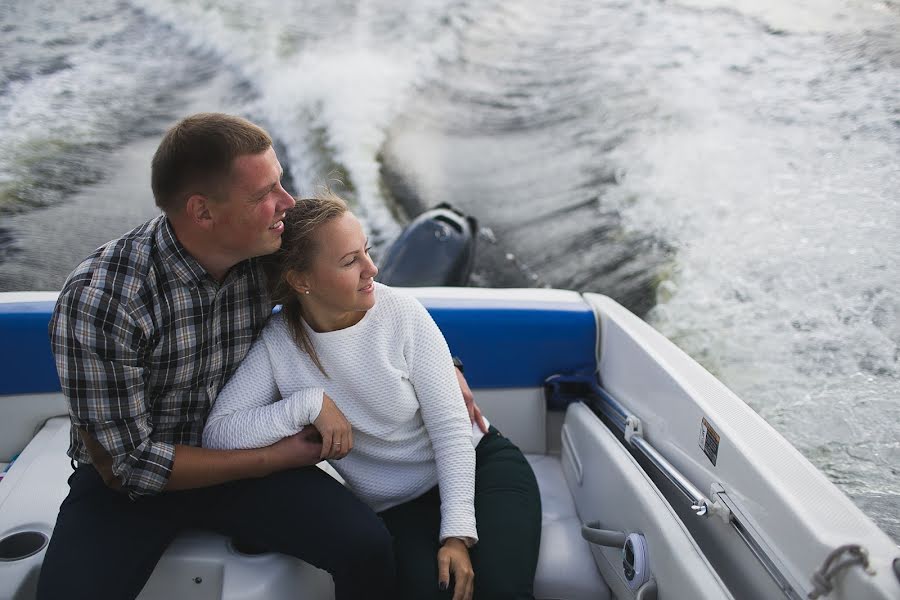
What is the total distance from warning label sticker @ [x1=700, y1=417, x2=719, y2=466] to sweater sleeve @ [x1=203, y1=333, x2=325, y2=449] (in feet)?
1.91

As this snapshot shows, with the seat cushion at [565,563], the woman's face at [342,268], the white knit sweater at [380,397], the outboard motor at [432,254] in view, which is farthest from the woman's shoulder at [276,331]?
the outboard motor at [432,254]

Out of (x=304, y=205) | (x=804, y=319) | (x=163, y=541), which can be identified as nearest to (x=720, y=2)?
(x=804, y=319)

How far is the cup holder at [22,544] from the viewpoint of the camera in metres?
1.29

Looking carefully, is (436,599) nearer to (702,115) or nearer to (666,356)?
(666,356)

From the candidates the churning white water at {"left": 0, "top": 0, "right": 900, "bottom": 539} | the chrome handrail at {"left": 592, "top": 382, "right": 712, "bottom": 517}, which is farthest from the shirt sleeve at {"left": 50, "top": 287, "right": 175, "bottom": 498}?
the churning white water at {"left": 0, "top": 0, "right": 900, "bottom": 539}

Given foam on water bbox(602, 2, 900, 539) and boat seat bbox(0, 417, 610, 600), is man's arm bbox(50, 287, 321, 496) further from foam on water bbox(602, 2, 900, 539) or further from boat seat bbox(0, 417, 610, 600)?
foam on water bbox(602, 2, 900, 539)

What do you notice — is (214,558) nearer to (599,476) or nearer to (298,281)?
(298,281)

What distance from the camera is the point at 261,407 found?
Answer: 119 centimetres

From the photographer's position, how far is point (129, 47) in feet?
17.2

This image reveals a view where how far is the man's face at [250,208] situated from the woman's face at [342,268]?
7 cm

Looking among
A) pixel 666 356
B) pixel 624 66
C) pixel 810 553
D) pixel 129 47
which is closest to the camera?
pixel 810 553

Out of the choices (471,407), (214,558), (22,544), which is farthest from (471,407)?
(22,544)

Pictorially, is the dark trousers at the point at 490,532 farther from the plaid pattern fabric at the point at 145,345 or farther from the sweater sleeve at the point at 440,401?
the plaid pattern fabric at the point at 145,345

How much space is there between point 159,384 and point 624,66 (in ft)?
14.3
